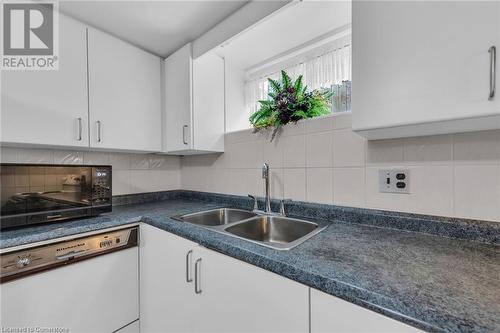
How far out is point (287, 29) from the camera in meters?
1.33

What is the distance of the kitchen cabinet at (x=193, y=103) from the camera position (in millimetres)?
1556

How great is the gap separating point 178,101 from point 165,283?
1.20 m

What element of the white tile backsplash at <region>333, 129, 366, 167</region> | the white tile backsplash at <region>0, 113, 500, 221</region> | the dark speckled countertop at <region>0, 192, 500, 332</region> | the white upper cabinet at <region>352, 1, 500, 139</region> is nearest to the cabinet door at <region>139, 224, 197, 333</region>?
the dark speckled countertop at <region>0, 192, 500, 332</region>

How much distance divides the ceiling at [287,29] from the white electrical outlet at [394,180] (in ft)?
2.87

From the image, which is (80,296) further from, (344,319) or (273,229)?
(344,319)

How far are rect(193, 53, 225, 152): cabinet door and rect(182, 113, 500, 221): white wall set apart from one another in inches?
5.0

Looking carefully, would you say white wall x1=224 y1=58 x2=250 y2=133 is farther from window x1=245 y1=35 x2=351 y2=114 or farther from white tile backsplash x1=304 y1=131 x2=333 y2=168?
white tile backsplash x1=304 y1=131 x2=333 y2=168

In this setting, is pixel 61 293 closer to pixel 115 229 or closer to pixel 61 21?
pixel 115 229

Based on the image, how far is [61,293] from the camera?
41.5 inches

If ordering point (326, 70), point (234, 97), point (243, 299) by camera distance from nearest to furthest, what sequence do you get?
point (243, 299), point (326, 70), point (234, 97)

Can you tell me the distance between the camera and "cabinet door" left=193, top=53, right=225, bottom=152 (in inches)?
61.9

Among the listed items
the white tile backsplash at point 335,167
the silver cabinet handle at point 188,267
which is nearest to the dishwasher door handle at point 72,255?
the white tile backsplash at point 335,167

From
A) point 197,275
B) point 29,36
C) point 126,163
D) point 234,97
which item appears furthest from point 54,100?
point 197,275

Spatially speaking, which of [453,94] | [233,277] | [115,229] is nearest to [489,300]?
[453,94]
